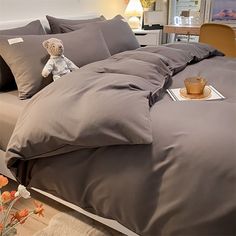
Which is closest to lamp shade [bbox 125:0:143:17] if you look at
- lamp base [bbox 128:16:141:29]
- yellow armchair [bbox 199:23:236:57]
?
lamp base [bbox 128:16:141:29]

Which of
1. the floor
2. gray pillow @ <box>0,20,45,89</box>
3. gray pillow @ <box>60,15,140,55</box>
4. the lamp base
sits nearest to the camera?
the floor

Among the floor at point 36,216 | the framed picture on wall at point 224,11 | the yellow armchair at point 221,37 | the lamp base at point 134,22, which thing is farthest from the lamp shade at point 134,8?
A: the floor at point 36,216

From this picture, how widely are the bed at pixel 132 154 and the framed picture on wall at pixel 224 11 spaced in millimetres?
3016

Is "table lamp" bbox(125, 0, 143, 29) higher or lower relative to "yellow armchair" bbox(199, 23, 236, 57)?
higher

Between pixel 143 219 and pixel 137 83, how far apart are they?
0.60m

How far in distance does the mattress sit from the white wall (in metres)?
1.03

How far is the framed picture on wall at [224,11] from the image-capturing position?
393 cm

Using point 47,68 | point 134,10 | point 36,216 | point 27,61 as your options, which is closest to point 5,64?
point 27,61

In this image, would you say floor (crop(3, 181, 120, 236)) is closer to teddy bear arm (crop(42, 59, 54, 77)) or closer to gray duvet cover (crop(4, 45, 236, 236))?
gray duvet cover (crop(4, 45, 236, 236))

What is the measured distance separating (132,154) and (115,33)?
1.63 m

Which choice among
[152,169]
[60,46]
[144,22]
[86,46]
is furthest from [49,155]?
[144,22]

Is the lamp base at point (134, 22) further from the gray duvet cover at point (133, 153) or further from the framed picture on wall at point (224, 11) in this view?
the gray duvet cover at point (133, 153)

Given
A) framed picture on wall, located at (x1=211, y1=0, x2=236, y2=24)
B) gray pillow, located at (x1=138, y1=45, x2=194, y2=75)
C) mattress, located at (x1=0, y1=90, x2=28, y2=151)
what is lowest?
mattress, located at (x1=0, y1=90, x2=28, y2=151)

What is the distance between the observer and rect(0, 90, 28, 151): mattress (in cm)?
155
